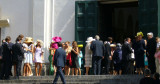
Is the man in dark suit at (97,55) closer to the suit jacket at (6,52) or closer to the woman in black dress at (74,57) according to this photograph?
the woman in black dress at (74,57)

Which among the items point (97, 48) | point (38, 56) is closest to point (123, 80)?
point (97, 48)

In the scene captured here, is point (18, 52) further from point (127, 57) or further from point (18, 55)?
point (127, 57)

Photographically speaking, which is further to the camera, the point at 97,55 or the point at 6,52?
the point at 6,52

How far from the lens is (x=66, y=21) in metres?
23.3

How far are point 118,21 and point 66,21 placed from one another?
32.4 feet

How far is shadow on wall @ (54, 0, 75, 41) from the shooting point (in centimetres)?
2316

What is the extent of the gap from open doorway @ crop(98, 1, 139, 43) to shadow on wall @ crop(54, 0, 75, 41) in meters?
1.35

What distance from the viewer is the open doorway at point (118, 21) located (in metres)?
23.5

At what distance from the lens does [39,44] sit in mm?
19953

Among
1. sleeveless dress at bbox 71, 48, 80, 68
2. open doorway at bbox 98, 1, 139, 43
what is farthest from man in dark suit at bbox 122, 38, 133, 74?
open doorway at bbox 98, 1, 139, 43

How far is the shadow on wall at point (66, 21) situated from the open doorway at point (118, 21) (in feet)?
4.43

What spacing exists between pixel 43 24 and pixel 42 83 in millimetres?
5879

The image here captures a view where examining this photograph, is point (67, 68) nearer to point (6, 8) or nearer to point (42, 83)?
point (42, 83)

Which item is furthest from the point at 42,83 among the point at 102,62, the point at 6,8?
the point at 6,8
